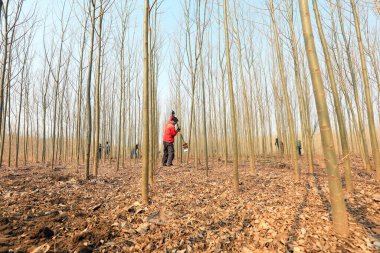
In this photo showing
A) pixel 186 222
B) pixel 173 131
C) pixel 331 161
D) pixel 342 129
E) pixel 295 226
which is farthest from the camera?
pixel 173 131

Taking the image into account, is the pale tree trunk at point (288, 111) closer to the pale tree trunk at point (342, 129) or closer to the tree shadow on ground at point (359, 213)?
the pale tree trunk at point (342, 129)

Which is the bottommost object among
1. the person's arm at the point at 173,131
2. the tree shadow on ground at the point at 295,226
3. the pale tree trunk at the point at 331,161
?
the tree shadow on ground at the point at 295,226

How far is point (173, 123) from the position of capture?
7395 millimetres

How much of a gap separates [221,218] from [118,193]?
2.06 m

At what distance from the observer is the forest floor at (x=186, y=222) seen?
1.80m

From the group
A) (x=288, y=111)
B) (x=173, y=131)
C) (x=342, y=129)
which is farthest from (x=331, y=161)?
(x=173, y=131)

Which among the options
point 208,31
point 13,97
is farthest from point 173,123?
point 13,97

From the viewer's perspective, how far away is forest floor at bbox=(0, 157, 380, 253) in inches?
70.9

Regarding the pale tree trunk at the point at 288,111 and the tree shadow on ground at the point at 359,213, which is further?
the pale tree trunk at the point at 288,111

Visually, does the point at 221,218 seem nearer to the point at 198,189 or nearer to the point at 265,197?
the point at 265,197

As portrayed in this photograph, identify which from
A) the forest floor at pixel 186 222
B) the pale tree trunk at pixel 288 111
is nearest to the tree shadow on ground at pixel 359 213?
the forest floor at pixel 186 222

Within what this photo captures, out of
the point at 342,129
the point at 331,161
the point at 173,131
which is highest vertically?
the point at 173,131

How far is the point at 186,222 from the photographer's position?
2.36 meters

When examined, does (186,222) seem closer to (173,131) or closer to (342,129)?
(342,129)
